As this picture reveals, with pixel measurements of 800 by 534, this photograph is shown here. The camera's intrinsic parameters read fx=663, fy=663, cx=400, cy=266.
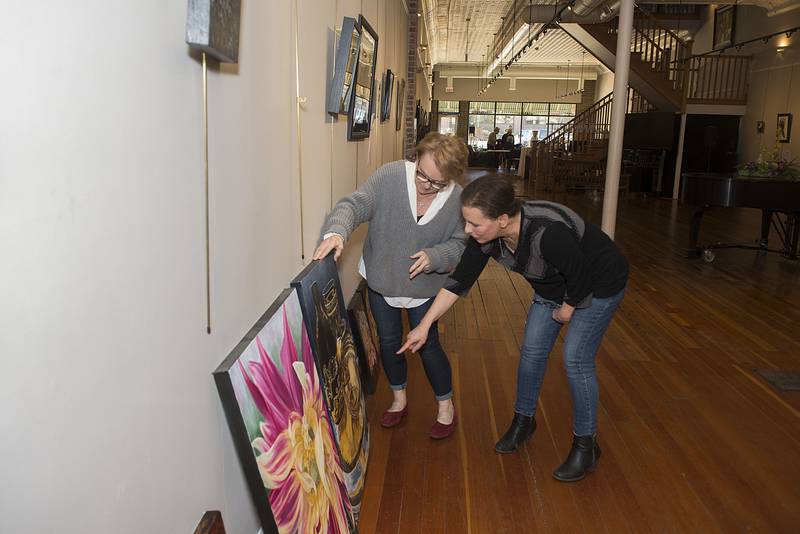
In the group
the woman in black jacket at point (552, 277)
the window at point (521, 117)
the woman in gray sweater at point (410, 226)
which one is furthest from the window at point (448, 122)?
the woman in black jacket at point (552, 277)

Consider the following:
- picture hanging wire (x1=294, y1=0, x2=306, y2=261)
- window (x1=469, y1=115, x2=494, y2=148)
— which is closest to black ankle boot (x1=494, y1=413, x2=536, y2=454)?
picture hanging wire (x1=294, y1=0, x2=306, y2=261)

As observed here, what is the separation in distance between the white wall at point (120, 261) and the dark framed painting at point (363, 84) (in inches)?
60.9

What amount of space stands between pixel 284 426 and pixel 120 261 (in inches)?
37.0

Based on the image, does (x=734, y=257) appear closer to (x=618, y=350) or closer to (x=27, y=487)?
(x=618, y=350)

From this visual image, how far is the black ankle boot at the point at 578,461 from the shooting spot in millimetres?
3098

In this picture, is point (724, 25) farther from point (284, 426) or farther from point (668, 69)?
point (284, 426)

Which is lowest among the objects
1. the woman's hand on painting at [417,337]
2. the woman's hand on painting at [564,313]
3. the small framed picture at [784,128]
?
the woman's hand on painting at [417,337]

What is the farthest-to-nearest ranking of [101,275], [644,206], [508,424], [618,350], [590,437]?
[644,206] → [618,350] → [508,424] → [590,437] → [101,275]

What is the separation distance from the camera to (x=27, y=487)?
0.97 meters

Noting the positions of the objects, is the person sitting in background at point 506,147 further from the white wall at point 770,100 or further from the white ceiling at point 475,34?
the white wall at point 770,100

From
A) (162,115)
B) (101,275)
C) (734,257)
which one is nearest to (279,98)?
(162,115)

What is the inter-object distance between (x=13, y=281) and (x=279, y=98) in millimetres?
1543

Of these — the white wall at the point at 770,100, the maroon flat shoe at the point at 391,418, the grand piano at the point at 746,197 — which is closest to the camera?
the maroon flat shoe at the point at 391,418

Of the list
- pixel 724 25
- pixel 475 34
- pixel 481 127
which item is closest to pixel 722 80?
pixel 724 25
